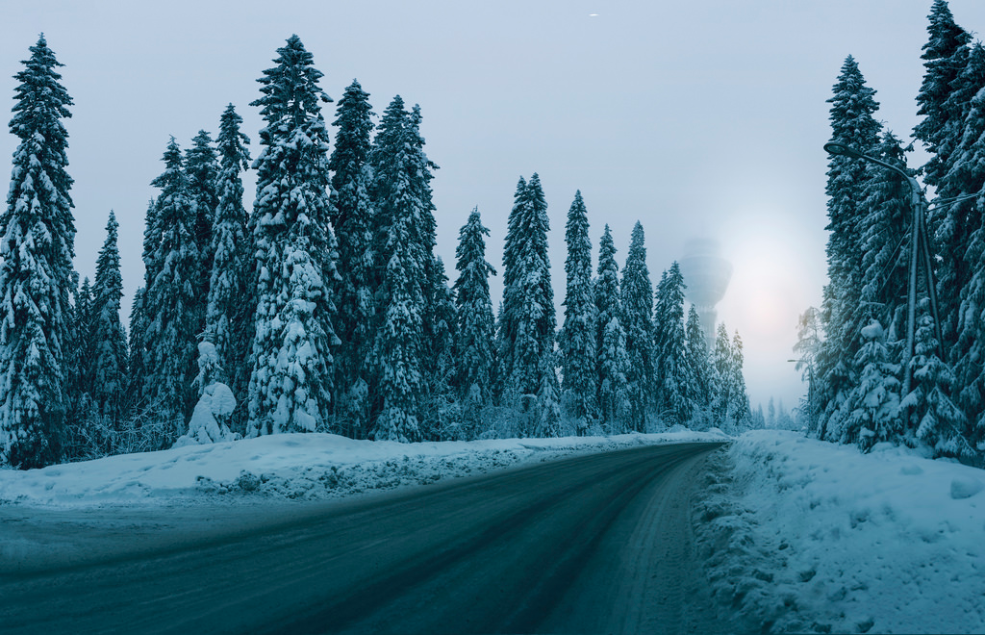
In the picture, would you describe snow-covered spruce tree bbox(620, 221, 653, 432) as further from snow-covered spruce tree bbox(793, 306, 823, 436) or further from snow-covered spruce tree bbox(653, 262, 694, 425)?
snow-covered spruce tree bbox(793, 306, 823, 436)

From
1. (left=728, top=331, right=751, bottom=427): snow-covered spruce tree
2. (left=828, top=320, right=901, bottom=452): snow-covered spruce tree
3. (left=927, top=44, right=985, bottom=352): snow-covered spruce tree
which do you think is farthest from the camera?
(left=728, top=331, right=751, bottom=427): snow-covered spruce tree

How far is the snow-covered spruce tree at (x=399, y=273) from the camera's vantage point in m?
25.9

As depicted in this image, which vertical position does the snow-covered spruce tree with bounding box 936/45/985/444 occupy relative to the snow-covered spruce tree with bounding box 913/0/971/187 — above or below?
below

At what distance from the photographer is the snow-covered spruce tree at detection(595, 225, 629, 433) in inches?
1710

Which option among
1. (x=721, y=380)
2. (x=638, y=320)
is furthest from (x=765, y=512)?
(x=721, y=380)

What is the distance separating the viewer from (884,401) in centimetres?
1039

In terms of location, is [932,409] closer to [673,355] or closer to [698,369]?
[673,355]

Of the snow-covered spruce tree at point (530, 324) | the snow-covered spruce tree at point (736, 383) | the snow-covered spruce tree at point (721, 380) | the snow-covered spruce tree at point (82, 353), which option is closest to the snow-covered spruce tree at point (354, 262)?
the snow-covered spruce tree at point (530, 324)

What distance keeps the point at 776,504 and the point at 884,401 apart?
3748mm

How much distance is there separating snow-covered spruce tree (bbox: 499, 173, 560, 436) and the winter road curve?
84.7 feet

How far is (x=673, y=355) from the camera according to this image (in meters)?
56.6

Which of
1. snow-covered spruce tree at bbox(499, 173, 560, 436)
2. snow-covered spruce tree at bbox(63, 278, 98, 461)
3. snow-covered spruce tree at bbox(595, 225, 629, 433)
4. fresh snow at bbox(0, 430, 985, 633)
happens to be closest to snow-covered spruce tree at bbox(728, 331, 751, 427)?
snow-covered spruce tree at bbox(595, 225, 629, 433)

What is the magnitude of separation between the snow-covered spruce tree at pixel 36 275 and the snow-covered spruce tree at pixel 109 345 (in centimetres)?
1365

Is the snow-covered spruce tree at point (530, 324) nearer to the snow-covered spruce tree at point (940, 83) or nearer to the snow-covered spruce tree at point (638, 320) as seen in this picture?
the snow-covered spruce tree at point (638, 320)
